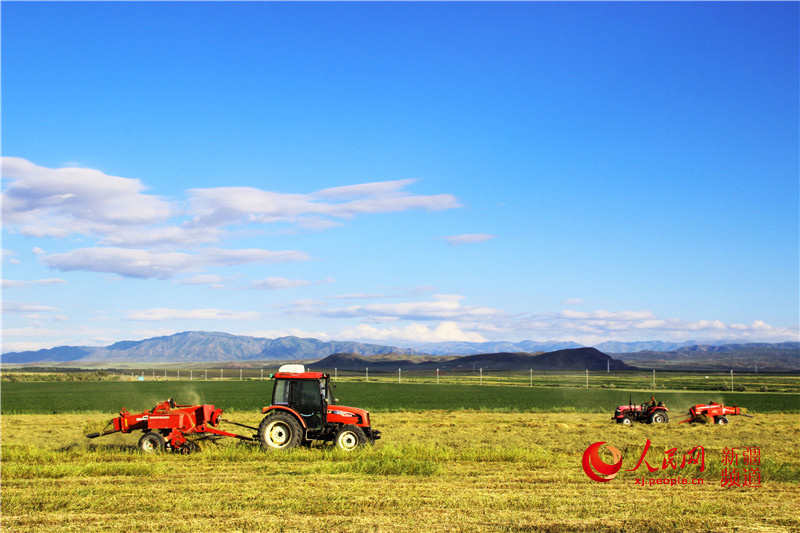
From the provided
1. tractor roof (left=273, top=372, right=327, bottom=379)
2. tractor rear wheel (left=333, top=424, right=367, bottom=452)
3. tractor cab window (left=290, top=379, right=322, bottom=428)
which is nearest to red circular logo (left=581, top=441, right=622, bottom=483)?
tractor rear wheel (left=333, top=424, right=367, bottom=452)

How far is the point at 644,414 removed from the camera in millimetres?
30156

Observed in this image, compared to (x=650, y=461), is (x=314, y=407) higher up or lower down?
higher up

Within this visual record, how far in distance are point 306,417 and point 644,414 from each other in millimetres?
16947

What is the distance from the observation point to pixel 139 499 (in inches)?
Result: 522

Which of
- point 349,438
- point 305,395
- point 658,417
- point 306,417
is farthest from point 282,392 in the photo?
point 658,417

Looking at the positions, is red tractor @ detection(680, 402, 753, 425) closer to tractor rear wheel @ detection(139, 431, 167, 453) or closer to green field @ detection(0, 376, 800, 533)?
green field @ detection(0, 376, 800, 533)

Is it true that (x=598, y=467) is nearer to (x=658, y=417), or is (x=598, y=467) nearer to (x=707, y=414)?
(x=658, y=417)

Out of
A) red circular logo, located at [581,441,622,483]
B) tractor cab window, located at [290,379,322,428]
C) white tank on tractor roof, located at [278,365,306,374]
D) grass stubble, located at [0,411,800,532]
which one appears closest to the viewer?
grass stubble, located at [0,411,800,532]

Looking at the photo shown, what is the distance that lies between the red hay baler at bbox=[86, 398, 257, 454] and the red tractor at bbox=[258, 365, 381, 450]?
38.8 inches

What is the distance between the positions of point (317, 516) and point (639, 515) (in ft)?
18.3

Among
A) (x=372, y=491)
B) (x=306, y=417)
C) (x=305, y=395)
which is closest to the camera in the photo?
(x=372, y=491)

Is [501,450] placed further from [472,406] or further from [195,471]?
[472,406]

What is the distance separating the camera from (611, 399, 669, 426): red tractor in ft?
98.2

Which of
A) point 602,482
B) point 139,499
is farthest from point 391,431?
point 139,499
